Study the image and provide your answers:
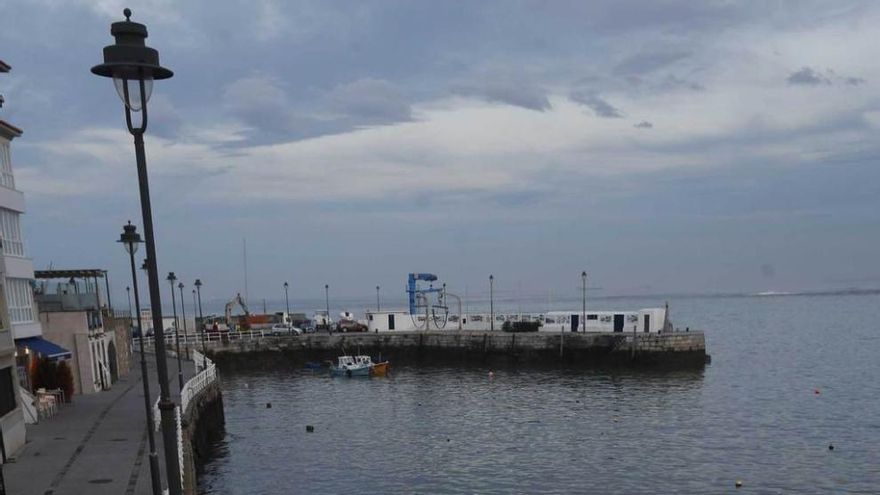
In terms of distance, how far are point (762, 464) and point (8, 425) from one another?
32.1m

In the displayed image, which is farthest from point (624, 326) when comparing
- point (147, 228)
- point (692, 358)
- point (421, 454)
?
point (147, 228)

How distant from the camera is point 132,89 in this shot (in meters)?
8.55

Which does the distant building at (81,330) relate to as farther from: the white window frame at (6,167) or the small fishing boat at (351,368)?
the small fishing boat at (351,368)

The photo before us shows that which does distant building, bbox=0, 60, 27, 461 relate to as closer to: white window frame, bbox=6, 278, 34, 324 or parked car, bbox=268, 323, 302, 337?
white window frame, bbox=6, 278, 34, 324

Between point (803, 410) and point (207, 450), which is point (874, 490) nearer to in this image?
point (803, 410)

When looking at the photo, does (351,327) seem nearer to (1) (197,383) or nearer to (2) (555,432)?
(2) (555,432)

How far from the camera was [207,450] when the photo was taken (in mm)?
37438

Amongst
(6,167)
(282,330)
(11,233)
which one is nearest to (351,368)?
(282,330)

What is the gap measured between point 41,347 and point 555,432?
2801cm

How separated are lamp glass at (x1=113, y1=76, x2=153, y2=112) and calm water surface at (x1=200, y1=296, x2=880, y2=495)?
25.0 meters

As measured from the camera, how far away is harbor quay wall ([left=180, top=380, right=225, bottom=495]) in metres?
23.6

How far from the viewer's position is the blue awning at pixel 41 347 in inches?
1353

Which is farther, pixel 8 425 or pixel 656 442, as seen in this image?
pixel 656 442

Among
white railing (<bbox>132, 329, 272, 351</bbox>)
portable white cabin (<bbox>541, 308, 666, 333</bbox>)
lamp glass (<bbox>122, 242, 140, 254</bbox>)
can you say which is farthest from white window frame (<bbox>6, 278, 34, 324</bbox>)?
portable white cabin (<bbox>541, 308, 666, 333</bbox>)
